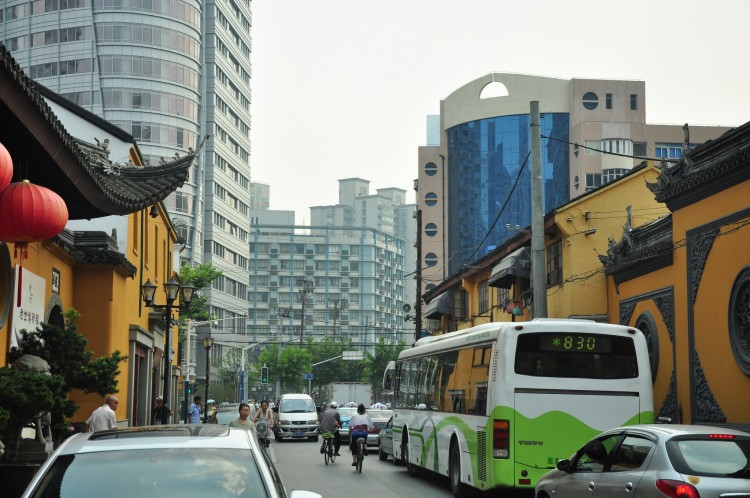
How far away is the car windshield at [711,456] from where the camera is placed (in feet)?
32.7

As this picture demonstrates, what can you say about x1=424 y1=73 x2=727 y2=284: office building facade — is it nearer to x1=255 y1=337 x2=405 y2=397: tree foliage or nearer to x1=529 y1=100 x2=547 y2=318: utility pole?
x1=255 y1=337 x2=405 y2=397: tree foliage

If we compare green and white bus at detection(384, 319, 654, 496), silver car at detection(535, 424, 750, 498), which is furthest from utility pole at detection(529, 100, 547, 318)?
silver car at detection(535, 424, 750, 498)

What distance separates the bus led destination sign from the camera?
16516 millimetres

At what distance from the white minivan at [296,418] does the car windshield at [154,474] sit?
122ft

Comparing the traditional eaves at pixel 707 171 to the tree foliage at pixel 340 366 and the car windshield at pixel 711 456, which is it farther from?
the tree foliage at pixel 340 366

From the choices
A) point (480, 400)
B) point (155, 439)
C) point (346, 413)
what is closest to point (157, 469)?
point (155, 439)

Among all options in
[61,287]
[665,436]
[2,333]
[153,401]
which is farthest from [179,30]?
[665,436]

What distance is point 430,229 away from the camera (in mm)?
106375

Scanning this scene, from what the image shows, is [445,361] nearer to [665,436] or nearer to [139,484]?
[665,436]

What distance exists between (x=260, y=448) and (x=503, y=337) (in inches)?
384

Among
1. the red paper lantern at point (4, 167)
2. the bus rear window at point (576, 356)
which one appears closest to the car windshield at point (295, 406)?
the bus rear window at point (576, 356)

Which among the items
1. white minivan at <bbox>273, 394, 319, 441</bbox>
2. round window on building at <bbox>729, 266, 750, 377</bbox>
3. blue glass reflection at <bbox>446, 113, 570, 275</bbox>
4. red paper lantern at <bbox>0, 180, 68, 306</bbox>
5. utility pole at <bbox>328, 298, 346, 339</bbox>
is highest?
blue glass reflection at <bbox>446, 113, 570, 275</bbox>

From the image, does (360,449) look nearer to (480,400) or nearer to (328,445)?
(328,445)

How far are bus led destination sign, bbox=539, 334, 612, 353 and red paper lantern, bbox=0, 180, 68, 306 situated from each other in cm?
794
